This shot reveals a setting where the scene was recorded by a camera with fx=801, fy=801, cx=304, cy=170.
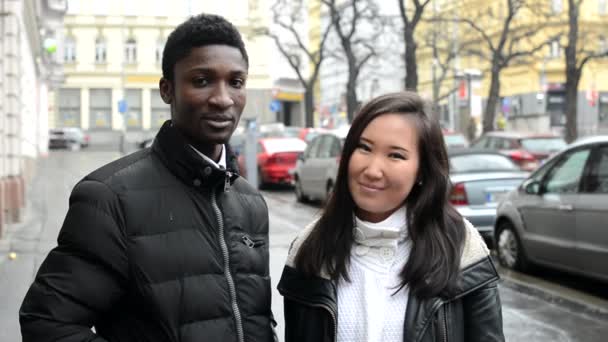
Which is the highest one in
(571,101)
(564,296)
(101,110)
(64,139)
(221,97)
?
(101,110)

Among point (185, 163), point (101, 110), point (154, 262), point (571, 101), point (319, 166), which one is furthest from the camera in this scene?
point (101, 110)

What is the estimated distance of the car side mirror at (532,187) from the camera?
30.1 feet

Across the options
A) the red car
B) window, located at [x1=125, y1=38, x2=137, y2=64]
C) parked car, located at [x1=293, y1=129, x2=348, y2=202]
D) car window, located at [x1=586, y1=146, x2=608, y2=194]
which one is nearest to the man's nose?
car window, located at [x1=586, y1=146, x2=608, y2=194]

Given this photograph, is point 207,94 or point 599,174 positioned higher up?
point 207,94

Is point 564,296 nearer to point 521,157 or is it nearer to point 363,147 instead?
point 363,147

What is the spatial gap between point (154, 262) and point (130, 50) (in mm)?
62940

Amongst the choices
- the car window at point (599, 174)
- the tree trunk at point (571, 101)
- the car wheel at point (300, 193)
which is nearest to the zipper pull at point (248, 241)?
the car window at point (599, 174)

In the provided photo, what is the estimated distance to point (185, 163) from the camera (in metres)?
2.23

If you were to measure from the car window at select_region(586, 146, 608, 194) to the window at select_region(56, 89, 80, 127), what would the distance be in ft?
199

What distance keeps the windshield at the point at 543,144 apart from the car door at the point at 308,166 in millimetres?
6350

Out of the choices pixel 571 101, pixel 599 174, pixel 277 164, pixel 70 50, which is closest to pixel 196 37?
pixel 599 174

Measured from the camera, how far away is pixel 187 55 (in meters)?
2.25

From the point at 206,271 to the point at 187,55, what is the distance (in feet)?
1.99

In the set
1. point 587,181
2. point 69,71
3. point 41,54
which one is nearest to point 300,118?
point 69,71
